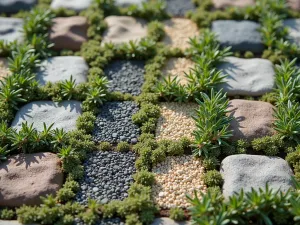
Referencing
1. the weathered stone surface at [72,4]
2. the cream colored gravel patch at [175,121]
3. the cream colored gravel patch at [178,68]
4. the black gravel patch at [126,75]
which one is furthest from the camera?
the weathered stone surface at [72,4]

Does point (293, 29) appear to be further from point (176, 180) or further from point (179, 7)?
point (176, 180)

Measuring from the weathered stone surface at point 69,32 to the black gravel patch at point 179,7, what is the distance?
1052mm

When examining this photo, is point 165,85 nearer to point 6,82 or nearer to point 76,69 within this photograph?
point 76,69

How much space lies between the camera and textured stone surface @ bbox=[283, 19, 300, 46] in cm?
517

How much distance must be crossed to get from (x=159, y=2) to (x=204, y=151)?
2337 millimetres

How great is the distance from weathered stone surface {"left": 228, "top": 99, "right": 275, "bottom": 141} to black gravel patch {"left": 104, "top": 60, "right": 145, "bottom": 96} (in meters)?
0.95

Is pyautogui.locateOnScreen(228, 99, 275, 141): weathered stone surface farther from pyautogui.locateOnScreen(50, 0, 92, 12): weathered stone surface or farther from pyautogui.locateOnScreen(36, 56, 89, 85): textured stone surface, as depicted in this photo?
pyautogui.locateOnScreen(50, 0, 92, 12): weathered stone surface

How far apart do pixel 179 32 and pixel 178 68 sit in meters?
0.67

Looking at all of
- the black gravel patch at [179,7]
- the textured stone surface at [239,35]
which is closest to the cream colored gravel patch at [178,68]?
the textured stone surface at [239,35]

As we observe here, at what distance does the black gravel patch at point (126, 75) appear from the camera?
4.66 meters

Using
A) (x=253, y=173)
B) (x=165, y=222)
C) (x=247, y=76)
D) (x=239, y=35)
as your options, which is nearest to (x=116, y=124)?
(x=165, y=222)

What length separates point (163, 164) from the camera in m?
3.95

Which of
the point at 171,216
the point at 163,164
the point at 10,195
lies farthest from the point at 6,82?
the point at 171,216

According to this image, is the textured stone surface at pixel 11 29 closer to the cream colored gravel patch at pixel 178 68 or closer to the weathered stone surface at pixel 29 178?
the cream colored gravel patch at pixel 178 68
